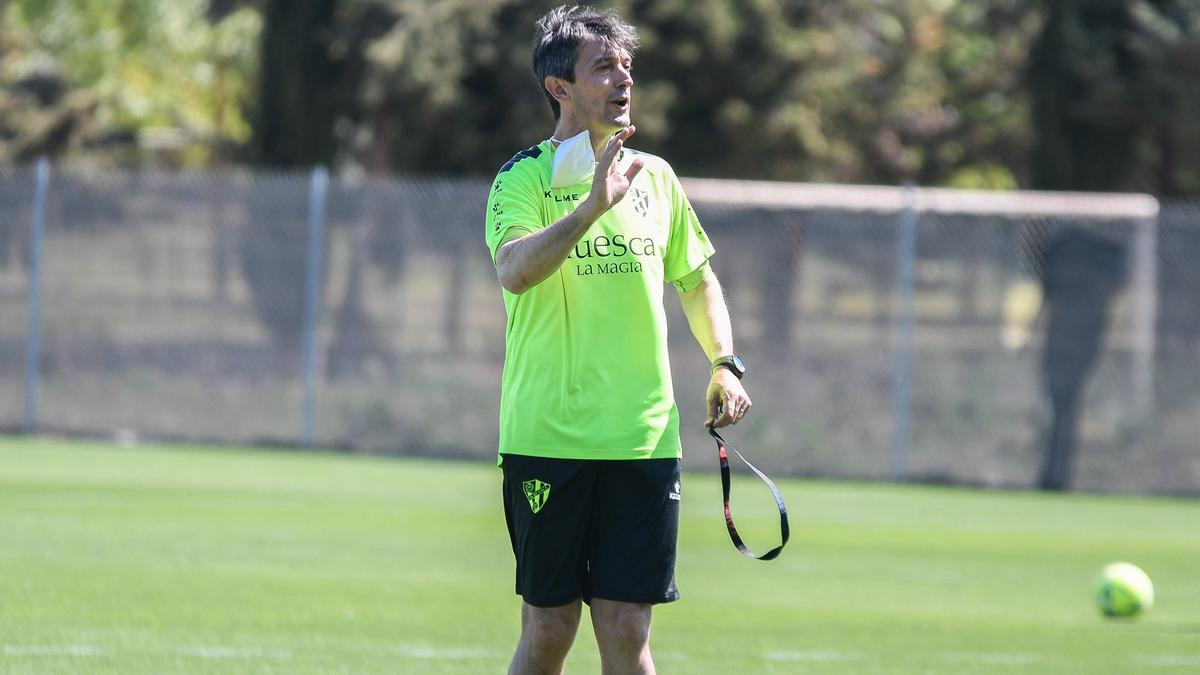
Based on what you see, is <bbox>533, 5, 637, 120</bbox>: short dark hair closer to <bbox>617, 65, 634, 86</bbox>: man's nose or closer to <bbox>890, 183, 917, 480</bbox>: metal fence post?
<bbox>617, 65, 634, 86</bbox>: man's nose

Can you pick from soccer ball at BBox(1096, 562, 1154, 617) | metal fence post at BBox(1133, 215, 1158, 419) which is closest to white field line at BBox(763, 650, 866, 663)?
soccer ball at BBox(1096, 562, 1154, 617)

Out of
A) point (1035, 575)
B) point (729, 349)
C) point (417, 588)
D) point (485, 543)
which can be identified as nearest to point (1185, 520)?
point (1035, 575)

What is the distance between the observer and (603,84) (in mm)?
5180

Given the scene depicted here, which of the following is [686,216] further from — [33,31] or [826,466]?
[33,31]

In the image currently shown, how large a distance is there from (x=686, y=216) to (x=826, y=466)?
12.8 metres

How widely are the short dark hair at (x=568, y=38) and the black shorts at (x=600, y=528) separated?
3.49 ft

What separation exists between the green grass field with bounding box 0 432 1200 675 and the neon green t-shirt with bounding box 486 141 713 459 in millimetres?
2430

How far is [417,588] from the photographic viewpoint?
32.3 feet

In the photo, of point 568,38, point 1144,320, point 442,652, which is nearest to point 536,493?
point 568,38

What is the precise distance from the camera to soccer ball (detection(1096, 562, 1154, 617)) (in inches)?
378

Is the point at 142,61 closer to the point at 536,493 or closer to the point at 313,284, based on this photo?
the point at 313,284

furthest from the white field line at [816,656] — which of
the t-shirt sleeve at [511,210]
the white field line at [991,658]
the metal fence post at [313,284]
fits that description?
the metal fence post at [313,284]

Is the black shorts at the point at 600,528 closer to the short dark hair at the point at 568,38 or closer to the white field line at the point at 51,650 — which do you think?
the short dark hair at the point at 568,38

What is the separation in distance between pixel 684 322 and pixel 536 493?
516 inches
